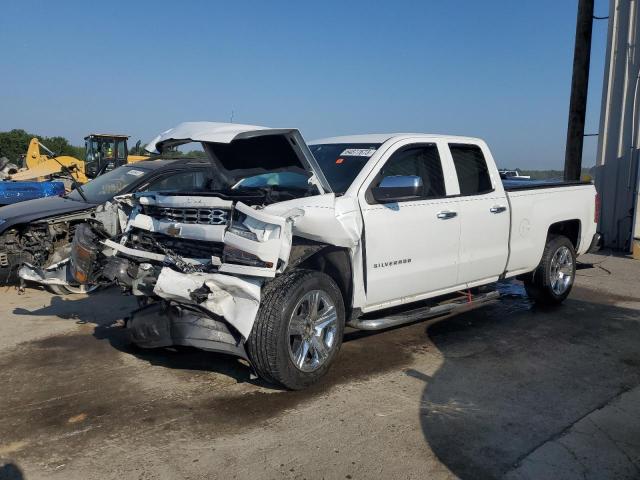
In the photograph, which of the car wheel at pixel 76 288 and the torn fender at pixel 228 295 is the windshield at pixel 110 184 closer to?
the car wheel at pixel 76 288

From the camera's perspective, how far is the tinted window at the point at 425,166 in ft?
18.1

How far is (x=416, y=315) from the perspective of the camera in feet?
17.4

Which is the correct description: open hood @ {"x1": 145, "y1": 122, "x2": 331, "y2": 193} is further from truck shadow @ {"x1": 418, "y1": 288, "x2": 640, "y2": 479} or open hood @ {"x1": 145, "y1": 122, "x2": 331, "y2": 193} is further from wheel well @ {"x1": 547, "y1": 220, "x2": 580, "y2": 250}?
wheel well @ {"x1": 547, "y1": 220, "x2": 580, "y2": 250}

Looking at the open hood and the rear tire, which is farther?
the rear tire

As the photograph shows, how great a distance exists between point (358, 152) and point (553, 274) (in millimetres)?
3252

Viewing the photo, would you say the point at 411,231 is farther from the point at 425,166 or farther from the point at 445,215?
the point at 425,166

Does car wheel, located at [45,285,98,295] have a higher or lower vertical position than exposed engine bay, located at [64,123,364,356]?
lower

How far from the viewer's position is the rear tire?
7.02 m

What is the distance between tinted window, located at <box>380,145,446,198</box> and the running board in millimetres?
1059

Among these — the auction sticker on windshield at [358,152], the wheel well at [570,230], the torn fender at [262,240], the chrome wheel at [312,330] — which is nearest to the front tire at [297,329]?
the chrome wheel at [312,330]

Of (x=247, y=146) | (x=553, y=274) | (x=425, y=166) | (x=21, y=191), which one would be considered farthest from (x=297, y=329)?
(x=21, y=191)

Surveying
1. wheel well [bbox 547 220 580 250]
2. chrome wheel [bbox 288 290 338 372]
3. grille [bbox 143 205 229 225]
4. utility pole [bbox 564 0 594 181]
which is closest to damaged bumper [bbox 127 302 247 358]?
chrome wheel [bbox 288 290 338 372]

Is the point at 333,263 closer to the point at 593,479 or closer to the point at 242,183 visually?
the point at 242,183

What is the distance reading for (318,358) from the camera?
4586mm
